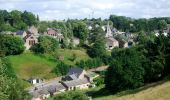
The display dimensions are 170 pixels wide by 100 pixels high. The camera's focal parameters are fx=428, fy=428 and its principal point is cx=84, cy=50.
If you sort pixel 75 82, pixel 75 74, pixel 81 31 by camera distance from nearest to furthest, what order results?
pixel 75 82 < pixel 75 74 < pixel 81 31

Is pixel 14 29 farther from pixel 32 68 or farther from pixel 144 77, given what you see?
pixel 144 77

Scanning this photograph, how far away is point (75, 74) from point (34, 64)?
10950 mm

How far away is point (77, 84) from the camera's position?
8219 cm

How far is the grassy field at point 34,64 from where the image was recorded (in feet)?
289

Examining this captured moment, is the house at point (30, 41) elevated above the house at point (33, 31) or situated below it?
below

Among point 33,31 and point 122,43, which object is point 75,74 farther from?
point 122,43

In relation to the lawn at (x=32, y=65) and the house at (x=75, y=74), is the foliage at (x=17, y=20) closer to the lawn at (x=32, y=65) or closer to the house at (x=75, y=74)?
the lawn at (x=32, y=65)

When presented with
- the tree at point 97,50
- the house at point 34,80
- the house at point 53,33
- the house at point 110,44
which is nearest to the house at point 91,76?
the house at point 34,80

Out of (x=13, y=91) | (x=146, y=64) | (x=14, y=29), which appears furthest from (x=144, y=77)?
(x=14, y=29)

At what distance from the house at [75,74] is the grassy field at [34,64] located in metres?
4.00

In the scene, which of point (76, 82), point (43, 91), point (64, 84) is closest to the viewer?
point (43, 91)

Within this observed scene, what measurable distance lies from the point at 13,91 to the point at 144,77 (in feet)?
85.9

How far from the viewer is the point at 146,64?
62781 millimetres

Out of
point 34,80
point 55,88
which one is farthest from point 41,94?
point 34,80
